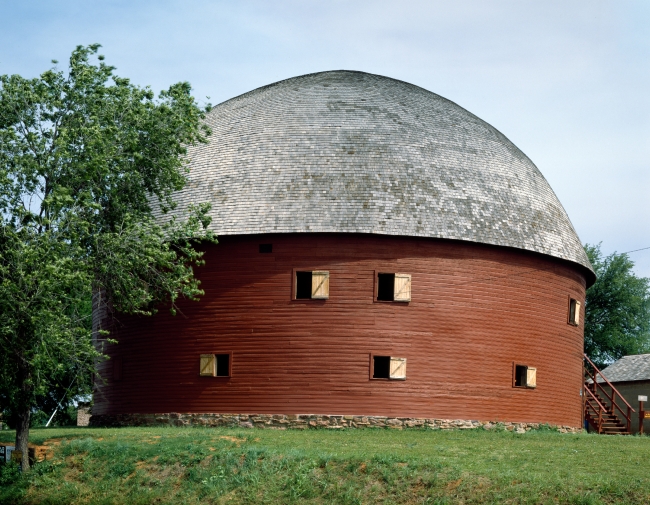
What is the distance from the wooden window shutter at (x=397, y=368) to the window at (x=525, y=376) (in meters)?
3.71

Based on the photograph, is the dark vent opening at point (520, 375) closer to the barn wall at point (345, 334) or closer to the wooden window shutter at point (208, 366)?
the barn wall at point (345, 334)

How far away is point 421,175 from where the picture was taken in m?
27.9

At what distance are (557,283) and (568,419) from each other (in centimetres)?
412

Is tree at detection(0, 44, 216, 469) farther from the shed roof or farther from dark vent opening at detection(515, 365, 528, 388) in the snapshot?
the shed roof

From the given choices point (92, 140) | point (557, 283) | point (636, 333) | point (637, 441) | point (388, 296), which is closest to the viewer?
point (92, 140)

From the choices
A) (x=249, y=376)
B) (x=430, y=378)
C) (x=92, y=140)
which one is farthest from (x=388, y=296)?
(x=92, y=140)

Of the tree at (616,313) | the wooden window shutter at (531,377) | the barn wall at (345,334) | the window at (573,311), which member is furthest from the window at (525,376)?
the tree at (616,313)

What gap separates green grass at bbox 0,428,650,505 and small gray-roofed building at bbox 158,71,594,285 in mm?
6060

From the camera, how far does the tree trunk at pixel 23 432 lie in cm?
2158

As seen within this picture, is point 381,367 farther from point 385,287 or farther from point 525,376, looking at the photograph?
point 525,376

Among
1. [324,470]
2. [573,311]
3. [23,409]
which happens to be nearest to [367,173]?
[573,311]

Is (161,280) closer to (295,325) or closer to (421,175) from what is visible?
(295,325)

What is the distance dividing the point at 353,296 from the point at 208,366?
172 inches

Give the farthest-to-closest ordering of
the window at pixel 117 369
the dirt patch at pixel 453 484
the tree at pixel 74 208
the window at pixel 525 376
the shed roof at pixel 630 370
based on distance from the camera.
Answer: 1. the shed roof at pixel 630 370
2. the window at pixel 117 369
3. the window at pixel 525 376
4. the tree at pixel 74 208
5. the dirt patch at pixel 453 484
